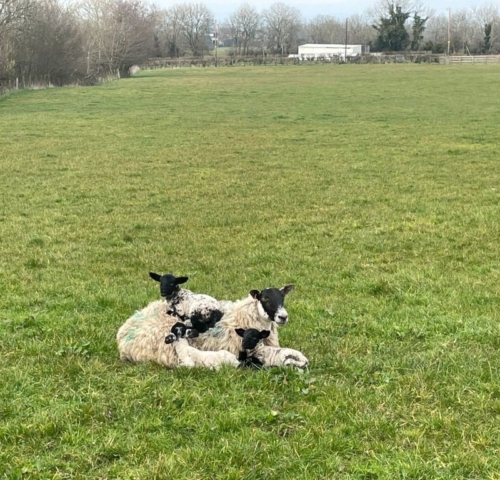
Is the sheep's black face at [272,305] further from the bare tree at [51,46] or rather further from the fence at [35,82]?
the bare tree at [51,46]

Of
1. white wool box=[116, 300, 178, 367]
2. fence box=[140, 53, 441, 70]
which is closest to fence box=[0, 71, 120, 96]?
fence box=[140, 53, 441, 70]

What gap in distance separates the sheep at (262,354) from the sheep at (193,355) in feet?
0.39

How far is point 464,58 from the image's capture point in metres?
99.8

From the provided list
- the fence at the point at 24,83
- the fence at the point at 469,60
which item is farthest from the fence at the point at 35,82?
the fence at the point at 469,60

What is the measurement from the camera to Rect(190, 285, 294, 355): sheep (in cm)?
522

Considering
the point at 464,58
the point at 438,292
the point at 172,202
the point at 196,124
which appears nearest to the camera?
the point at 438,292

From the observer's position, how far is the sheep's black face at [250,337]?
503 centimetres

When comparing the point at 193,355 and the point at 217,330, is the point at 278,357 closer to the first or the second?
the point at 217,330

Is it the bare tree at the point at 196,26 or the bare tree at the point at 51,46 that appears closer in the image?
the bare tree at the point at 51,46

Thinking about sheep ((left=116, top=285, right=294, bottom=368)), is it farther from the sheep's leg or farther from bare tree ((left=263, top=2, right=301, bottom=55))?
bare tree ((left=263, top=2, right=301, bottom=55))

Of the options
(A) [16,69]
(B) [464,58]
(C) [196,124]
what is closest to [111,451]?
(C) [196,124]

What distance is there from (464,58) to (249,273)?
10280 cm

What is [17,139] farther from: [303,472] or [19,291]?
[303,472]

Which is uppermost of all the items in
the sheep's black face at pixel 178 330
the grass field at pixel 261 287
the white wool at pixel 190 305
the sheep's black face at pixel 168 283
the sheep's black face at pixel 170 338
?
the sheep's black face at pixel 168 283
